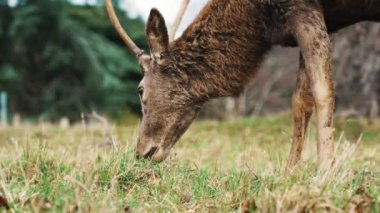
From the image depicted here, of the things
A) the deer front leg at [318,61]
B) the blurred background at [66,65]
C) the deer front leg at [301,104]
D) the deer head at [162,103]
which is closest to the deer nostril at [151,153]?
the deer head at [162,103]

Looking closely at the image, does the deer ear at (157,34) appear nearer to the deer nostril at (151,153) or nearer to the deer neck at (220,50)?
the deer neck at (220,50)

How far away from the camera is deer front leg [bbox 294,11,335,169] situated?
446 cm

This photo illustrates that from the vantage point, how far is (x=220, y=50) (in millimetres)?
5359

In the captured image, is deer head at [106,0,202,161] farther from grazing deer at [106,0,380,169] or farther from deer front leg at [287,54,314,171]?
deer front leg at [287,54,314,171]

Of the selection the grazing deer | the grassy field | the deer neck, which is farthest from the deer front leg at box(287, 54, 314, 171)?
the grassy field

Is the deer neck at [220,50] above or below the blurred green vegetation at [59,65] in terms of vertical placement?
above

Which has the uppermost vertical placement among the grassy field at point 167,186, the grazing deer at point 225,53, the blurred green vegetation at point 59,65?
the grazing deer at point 225,53

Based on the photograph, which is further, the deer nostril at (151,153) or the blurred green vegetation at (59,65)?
the blurred green vegetation at (59,65)

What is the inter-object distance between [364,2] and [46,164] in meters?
2.34

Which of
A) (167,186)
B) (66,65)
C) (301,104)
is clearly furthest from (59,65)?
(167,186)

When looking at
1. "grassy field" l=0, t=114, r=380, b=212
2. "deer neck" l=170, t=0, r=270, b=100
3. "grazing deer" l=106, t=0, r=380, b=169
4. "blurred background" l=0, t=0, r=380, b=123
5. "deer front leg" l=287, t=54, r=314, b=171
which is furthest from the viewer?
"blurred background" l=0, t=0, r=380, b=123

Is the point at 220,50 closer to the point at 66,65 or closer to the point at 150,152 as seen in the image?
the point at 150,152

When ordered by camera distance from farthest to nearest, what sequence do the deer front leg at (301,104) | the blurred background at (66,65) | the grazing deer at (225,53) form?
the blurred background at (66,65), the deer front leg at (301,104), the grazing deer at (225,53)

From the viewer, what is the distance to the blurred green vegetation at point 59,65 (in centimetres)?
2561
